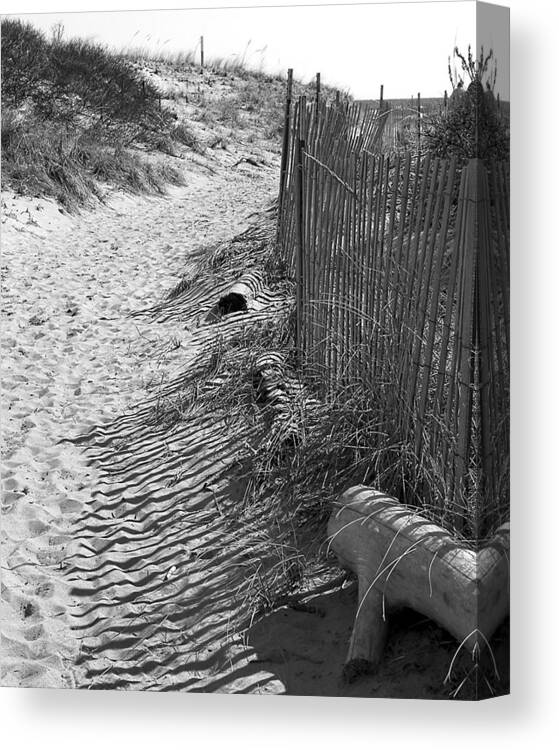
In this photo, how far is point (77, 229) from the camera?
5629 millimetres

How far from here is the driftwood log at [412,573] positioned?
3.39 metres

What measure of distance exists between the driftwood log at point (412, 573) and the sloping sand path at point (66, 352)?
3.73ft

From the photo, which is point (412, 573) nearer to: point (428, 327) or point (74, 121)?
point (428, 327)

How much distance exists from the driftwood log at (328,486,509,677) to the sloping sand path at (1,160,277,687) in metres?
1.14

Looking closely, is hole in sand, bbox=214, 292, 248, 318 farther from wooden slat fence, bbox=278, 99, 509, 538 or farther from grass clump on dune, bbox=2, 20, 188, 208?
wooden slat fence, bbox=278, 99, 509, 538

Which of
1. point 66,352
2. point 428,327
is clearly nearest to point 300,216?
point 66,352

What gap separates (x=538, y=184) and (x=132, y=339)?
214 centimetres

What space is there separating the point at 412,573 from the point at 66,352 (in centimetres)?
210

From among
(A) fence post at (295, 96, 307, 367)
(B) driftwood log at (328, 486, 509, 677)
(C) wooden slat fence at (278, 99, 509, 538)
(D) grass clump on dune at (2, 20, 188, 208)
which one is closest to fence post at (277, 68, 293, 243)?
(A) fence post at (295, 96, 307, 367)

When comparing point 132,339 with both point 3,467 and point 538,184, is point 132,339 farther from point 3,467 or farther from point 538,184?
point 538,184

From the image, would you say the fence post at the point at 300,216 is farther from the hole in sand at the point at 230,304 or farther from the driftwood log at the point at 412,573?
the driftwood log at the point at 412,573

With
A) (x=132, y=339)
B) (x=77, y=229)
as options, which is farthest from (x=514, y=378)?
(x=77, y=229)

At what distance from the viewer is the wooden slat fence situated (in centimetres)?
347

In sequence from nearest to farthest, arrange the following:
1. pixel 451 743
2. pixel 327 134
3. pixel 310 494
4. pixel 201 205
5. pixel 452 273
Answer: pixel 452 273, pixel 451 743, pixel 310 494, pixel 327 134, pixel 201 205
